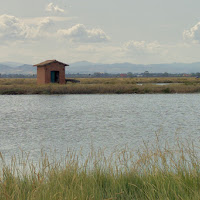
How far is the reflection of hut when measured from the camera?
51188mm

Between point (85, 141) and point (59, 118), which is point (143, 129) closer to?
point (85, 141)

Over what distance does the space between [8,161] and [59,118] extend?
1370cm

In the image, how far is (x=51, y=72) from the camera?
5269 centimetres

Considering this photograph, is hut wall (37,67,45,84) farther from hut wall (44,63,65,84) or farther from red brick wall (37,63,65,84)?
hut wall (44,63,65,84)

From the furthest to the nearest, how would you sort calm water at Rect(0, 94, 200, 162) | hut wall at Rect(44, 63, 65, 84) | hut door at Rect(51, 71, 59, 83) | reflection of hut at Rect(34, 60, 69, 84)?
1. hut door at Rect(51, 71, 59, 83)
2. hut wall at Rect(44, 63, 65, 84)
3. reflection of hut at Rect(34, 60, 69, 84)
4. calm water at Rect(0, 94, 200, 162)

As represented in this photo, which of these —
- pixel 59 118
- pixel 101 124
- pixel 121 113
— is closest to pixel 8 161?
pixel 101 124

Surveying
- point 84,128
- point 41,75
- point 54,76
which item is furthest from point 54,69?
point 84,128

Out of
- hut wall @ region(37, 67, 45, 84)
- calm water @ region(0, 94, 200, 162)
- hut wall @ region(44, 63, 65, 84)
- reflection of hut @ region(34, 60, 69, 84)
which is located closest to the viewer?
calm water @ region(0, 94, 200, 162)

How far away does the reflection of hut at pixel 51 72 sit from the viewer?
2015 inches

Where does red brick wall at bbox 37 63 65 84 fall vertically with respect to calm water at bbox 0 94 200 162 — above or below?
above

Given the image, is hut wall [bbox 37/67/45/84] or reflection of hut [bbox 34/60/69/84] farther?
hut wall [bbox 37/67/45/84]

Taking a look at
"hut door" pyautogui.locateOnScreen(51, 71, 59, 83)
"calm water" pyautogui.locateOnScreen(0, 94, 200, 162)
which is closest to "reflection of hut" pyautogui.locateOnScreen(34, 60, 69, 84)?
"hut door" pyautogui.locateOnScreen(51, 71, 59, 83)

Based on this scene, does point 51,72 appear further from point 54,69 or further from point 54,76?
point 54,69

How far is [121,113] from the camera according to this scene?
1113 inches
